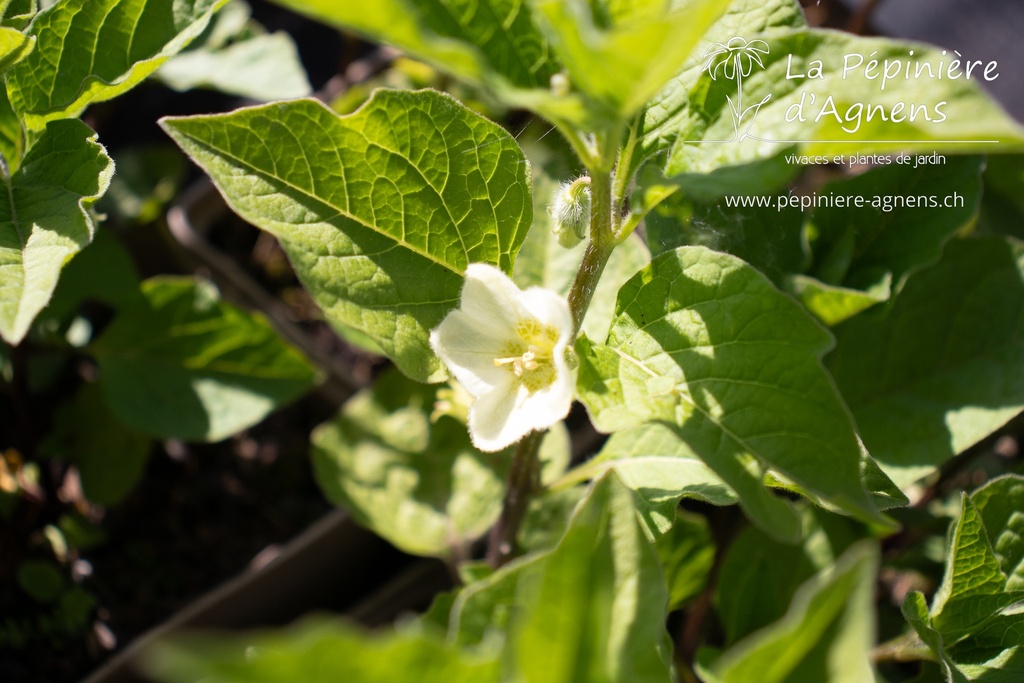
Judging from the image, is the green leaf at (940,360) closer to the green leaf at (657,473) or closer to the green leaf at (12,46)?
the green leaf at (657,473)

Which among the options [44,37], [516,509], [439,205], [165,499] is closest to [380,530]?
[516,509]

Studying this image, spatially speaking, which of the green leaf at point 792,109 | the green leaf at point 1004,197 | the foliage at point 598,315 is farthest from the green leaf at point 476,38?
the green leaf at point 1004,197

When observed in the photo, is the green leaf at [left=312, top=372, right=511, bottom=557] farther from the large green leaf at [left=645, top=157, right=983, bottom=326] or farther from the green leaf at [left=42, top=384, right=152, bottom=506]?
the large green leaf at [left=645, top=157, right=983, bottom=326]

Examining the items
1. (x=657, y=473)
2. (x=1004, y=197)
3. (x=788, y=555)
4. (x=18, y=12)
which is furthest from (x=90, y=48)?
(x=1004, y=197)

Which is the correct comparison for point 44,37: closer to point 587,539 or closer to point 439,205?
point 439,205

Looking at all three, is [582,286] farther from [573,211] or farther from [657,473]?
[657,473]
